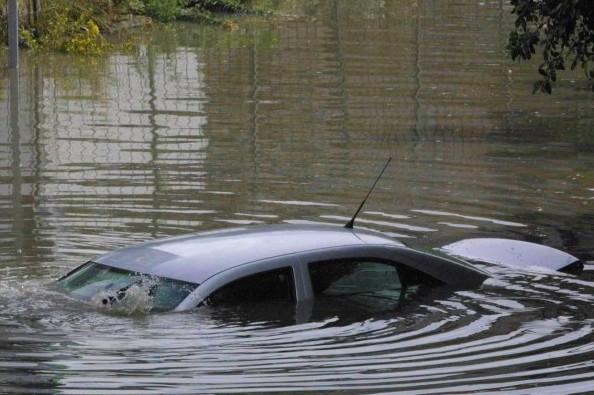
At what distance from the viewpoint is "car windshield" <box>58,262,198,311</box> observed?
343 inches

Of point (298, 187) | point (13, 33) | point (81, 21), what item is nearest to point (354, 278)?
point (298, 187)

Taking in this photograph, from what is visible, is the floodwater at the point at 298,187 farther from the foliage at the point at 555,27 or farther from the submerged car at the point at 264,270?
the foliage at the point at 555,27

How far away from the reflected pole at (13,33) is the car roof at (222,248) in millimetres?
13787

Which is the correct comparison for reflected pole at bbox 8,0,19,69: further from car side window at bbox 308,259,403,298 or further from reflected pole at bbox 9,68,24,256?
car side window at bbox 308,259,403,298

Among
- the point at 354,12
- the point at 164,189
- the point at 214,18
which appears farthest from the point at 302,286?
the point at 354,12

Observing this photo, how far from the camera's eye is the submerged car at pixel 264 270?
873cm

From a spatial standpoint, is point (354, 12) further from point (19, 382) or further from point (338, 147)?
point (19, 382)

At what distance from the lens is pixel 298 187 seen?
14711mm

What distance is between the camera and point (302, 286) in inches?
356

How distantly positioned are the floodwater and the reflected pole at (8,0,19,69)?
1.06ft

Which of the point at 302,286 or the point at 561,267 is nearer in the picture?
the point at 302,286

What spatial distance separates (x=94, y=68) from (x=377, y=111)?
587 cm

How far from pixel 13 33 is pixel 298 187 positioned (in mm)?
9234

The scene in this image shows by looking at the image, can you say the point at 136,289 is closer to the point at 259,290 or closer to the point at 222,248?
the point at 222,248
